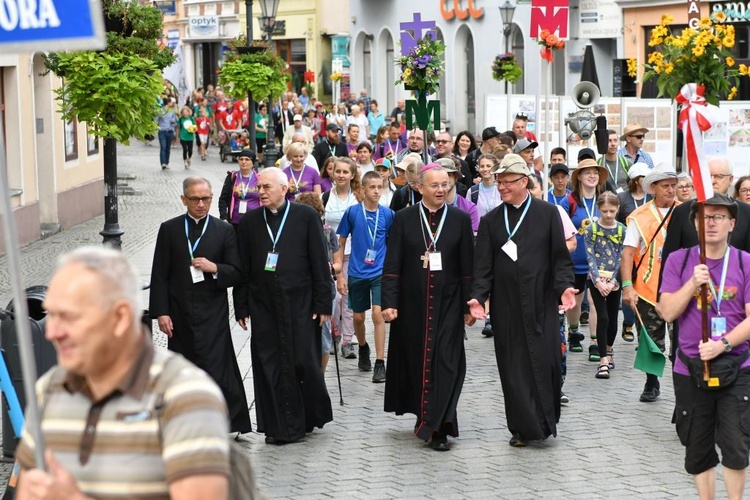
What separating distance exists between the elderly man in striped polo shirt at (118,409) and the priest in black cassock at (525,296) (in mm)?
5968

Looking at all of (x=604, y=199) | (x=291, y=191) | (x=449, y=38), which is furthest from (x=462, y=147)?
(x=449, y=38)

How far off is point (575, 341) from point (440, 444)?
160 inches

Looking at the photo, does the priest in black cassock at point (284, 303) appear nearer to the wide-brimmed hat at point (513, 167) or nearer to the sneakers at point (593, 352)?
the wide-brimmed hat at point (513, 167)

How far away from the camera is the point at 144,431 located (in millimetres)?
3539

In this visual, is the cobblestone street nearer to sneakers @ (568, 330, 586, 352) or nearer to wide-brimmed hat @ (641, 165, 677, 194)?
sneakers @ (568, 330, 586, 352)

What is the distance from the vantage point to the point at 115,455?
11.7ft

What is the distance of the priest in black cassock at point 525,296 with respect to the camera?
949cm

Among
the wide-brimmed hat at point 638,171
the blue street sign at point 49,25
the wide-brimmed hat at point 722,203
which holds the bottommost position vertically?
the wide-brimmed hat at point 638,171

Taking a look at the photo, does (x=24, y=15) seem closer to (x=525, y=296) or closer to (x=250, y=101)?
(x=525, y=296)

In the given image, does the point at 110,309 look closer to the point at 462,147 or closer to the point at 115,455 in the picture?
the point at 115,455

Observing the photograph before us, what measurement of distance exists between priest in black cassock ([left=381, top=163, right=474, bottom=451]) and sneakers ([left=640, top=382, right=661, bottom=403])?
6.08ft

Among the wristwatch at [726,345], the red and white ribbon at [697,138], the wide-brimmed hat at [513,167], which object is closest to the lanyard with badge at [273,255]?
the wide-brimmed hat at [513,167]

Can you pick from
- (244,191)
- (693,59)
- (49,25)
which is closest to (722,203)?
(49,25)

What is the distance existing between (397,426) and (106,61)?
135 inches
